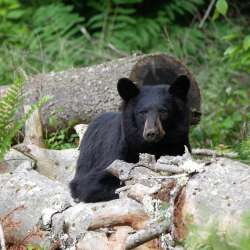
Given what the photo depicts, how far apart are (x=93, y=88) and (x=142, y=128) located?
249 cm

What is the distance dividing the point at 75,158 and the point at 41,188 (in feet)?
4.57

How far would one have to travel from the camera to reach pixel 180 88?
7.00m

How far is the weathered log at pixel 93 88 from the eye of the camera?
9.18 meters

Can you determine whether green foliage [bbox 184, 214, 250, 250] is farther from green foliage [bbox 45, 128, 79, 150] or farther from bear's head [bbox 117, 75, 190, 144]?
green foliage [bbox 45, 128, 79, 150]

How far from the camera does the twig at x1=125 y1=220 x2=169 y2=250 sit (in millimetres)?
5125

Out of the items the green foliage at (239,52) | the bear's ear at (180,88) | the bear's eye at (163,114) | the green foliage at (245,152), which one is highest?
the green foliage at (239,52)

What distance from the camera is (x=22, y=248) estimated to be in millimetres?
6594

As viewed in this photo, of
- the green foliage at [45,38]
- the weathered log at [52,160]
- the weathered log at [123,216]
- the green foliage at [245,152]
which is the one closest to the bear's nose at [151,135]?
the green foliage at [245,152]

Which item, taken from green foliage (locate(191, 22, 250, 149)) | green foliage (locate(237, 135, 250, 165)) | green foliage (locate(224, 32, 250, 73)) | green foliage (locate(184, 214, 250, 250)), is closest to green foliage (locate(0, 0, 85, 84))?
green foliage (locate(191, 22, 250, 149))

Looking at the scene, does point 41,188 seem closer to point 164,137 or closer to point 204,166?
point 164,137

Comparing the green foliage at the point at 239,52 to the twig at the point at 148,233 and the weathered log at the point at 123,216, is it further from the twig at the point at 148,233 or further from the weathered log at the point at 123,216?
the twig at the point at 148,233

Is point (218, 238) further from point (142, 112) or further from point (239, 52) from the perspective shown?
point (239, 52)

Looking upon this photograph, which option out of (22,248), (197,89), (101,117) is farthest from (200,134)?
(22,248)

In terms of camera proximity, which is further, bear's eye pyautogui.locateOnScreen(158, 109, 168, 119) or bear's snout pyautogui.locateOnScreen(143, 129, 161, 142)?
bear's eye pyautogui.locateOnScreen(158, 109, 168, 119)
